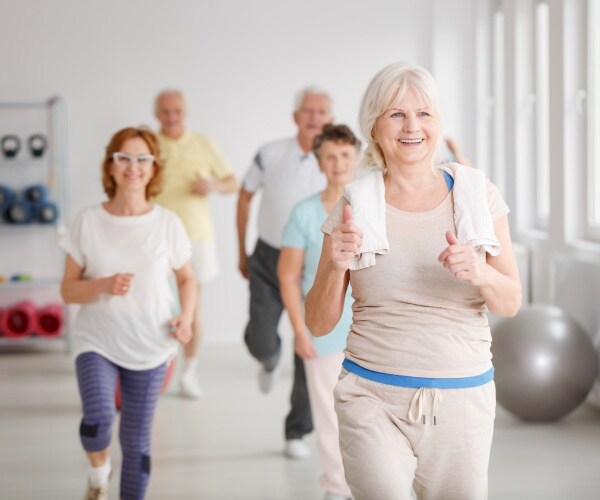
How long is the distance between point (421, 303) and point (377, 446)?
0.30m

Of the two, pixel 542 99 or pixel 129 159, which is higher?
pixel 542 99

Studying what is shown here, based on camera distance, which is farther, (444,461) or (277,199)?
(277,199)

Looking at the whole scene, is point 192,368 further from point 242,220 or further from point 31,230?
point 31,230

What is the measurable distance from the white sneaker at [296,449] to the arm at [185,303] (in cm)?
119

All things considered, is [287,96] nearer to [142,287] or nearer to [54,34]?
[54,34]

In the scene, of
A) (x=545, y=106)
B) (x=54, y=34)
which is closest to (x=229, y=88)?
(x=54, y=34)

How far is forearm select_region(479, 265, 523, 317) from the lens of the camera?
2182 mm

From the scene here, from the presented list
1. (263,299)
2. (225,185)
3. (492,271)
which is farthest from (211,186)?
(492,271)

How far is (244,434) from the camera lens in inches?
201

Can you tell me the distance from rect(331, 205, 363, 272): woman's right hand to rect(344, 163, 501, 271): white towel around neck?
17 mm

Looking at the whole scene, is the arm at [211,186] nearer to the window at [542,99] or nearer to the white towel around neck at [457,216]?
the window at [542,99]

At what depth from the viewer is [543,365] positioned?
495 centimetres

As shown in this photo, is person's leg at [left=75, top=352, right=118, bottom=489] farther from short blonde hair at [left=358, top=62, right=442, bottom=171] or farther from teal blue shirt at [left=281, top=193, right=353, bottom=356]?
short blonde hair at [left=358, top=62, right=442, bottom=171]

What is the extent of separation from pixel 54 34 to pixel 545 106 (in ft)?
11.3
